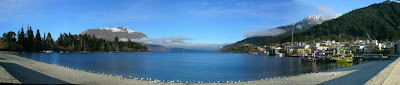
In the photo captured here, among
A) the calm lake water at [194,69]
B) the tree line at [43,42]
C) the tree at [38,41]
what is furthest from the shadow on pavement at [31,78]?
the tree at [38,41]

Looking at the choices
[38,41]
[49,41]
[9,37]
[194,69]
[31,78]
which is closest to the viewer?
[31,78]

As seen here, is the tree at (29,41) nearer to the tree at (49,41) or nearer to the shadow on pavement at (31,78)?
the tree at (49,41)

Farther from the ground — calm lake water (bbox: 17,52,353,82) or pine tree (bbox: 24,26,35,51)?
pine tree (bbox: 24,26,35,51)

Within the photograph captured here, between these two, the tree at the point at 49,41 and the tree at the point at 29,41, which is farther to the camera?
the tree at the point at 49,41

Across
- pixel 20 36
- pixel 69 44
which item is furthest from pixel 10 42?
pixel 69 44

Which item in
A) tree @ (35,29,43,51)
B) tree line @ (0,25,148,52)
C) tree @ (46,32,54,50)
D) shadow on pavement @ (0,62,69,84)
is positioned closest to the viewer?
shadow on pavement @ (0,62,69,84)

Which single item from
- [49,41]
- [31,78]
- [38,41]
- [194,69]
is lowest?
[194,69]

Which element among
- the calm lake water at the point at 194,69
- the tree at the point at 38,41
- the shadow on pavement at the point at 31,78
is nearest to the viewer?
the shadow on pavement at the point at 31,78

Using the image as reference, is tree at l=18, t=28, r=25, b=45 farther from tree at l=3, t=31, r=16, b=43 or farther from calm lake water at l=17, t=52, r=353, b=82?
calm lake water at l=17, t=52, r=353, b=82

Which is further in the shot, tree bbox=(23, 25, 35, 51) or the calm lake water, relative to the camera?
tree bbox=(23, 25, 35, 51)

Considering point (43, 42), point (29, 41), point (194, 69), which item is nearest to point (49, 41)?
point (43, 42)

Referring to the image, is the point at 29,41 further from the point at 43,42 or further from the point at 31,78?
the point at 31,78

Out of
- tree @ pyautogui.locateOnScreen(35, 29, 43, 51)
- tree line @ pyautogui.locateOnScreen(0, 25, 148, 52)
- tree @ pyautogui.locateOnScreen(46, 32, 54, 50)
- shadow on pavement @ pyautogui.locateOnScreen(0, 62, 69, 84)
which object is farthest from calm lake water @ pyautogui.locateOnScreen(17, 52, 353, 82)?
tree @ pyautogui.locateOnScreen(46, 32, 54, 50)

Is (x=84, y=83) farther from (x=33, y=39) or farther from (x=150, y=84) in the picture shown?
(x=33, y=39)
